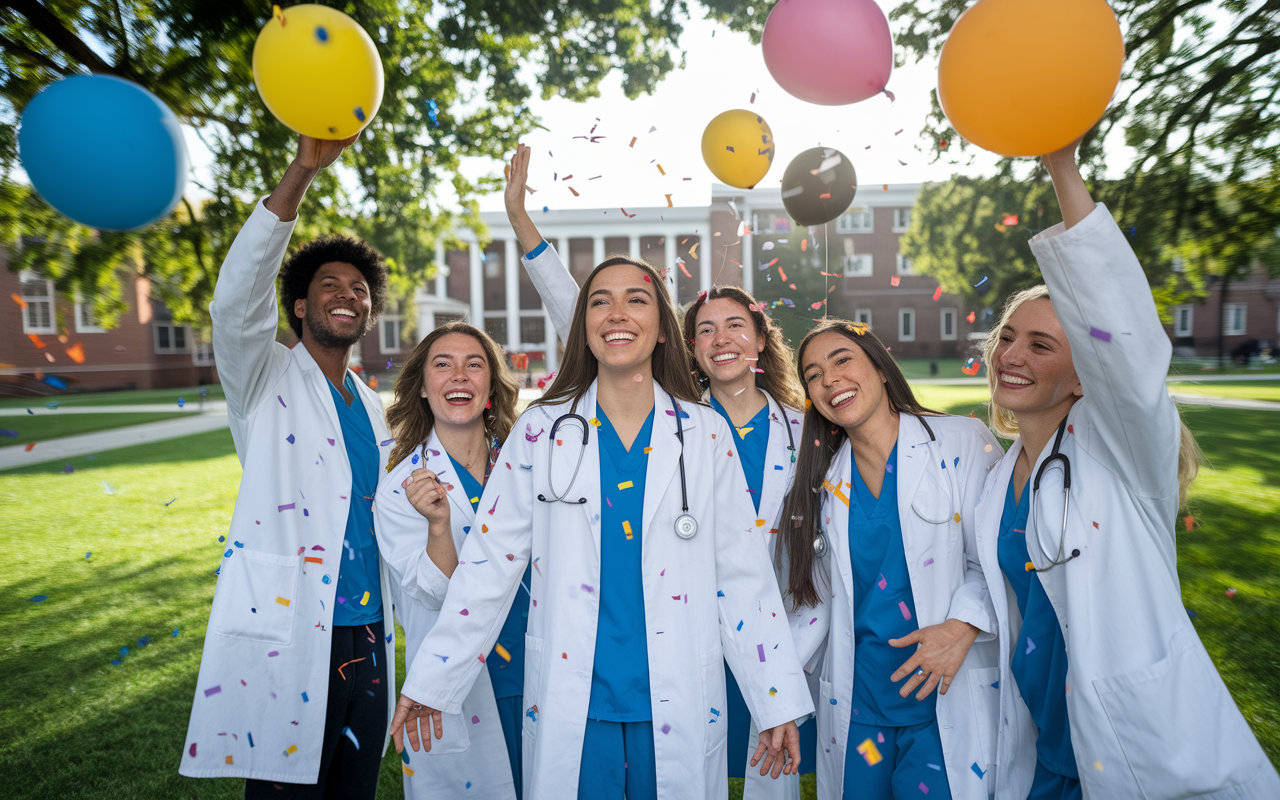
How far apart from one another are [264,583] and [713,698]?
1.69 meters

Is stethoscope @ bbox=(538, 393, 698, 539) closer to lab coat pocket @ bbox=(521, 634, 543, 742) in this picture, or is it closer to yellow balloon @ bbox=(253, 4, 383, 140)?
lab coat pocket @ bbox=(521, 634, 543, 742)

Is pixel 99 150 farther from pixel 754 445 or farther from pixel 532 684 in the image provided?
pixel 754 445

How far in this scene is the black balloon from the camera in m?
3.56

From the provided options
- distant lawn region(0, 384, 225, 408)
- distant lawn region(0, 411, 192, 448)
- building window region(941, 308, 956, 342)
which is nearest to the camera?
distant lawn region(0, 411, 192, 448)

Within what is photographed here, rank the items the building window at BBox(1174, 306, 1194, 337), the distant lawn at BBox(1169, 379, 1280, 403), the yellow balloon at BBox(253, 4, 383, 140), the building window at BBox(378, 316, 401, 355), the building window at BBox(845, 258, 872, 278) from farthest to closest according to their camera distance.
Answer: the building window at BBox(845, 258, 872, 278) → the building window at BBox(378, 316, 401, 355) → the building window at BBox(1174, 306, 1194, 337) → the distant lawn at BBox(1169, 379, 1280, 403) → the yellow balloon at BBox(253, 4, 383, 140)

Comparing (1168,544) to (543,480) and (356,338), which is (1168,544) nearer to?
(543,480)

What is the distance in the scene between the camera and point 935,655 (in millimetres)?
2145

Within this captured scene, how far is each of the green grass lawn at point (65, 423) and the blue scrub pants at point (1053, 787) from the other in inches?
637

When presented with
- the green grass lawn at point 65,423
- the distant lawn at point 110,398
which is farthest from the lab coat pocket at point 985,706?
the distant lawn at point 110,398

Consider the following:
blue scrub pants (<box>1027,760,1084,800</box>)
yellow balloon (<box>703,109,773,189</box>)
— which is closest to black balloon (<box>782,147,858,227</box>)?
yellow balloon (<box>703,109,773,189</box>)

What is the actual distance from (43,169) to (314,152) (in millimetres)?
889

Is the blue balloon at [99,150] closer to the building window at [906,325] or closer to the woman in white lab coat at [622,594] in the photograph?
the woman in white lab coat at [622,594]

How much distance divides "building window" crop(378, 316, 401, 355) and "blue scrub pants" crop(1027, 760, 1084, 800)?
34061 mm

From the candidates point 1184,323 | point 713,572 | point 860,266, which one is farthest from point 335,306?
point 1184,323
